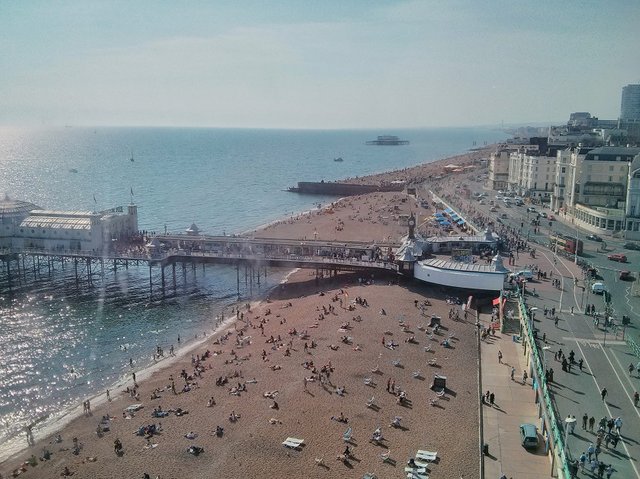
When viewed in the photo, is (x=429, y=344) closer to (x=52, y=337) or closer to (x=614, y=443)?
(x=614, y=443)

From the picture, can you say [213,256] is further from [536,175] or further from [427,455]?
[536,175]

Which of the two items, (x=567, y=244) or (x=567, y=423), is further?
(x=567, y=244)

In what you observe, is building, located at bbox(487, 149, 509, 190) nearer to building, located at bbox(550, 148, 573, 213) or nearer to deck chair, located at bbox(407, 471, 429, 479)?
building, located at bbox(550, 148, 573, 213)

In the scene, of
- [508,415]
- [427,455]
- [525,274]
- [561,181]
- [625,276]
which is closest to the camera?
[427,455]

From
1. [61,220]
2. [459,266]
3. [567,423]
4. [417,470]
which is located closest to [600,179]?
[459,266]

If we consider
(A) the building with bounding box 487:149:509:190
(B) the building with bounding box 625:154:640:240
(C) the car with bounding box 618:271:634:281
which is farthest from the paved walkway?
(A) the building with bounding box 487:149:509:190
